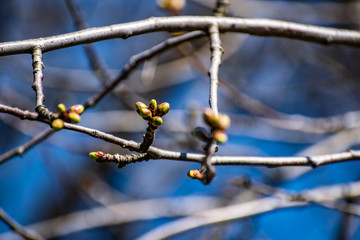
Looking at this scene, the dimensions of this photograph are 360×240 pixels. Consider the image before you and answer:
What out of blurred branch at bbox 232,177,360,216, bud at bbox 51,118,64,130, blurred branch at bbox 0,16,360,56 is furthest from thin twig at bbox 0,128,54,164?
blurred branch at bbox 232,177,360,216

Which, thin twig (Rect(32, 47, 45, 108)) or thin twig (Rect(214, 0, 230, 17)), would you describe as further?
thin twig (Rect(214, 0, 230, 17))

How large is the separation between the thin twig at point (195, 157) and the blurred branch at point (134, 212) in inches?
94.7

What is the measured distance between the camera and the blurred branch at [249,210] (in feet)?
7.59

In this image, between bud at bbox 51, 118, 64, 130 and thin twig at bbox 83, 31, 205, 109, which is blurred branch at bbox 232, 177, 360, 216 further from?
bud at bbox 51, 118, 64, 130

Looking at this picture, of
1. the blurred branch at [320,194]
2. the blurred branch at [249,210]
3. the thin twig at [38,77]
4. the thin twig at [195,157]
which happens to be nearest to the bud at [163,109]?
Result: the thin twig at [195,157]

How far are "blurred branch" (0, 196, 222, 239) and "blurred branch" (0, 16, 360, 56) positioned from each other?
2.48m

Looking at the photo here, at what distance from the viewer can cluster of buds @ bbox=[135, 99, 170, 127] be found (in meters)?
1.07

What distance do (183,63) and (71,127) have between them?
3910 millimetres

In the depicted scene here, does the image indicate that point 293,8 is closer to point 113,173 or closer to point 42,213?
point 113,173

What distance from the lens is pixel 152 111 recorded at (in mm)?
1116

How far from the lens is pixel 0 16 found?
6418 mm

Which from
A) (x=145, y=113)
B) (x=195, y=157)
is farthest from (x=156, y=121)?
(x=195, y=157)

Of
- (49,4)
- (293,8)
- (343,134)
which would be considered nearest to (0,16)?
(49,4)

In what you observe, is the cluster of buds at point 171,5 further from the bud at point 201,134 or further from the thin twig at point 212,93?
the bud at point 201,134
